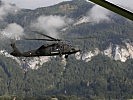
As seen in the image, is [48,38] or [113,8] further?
[48,38]

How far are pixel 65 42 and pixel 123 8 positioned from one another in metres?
21.1

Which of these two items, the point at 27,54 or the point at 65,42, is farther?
the point at 27,54

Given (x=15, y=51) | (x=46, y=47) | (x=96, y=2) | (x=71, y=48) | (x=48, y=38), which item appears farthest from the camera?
(x=15, y=51)

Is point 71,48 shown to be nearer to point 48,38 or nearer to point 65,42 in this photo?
point 65,42

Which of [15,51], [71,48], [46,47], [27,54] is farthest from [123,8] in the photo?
[15,51]

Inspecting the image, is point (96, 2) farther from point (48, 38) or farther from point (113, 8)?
point (48, 38)

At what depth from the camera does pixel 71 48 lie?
2717 centimetres

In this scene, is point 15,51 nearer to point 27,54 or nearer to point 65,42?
point 27,54

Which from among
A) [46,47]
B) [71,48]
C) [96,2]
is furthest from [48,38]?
[96,2]

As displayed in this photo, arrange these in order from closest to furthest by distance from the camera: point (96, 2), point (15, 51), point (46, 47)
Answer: point (96, 2) < point (46, 47) < point (15, 51)

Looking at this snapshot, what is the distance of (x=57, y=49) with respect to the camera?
25484 millimetres

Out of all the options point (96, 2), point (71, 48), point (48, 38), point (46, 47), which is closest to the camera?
point (96, 2)

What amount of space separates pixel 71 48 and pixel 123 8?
74.2ft

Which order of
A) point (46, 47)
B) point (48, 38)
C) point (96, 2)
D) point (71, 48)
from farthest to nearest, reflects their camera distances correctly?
1. point (71, 48)
2. point (46, 47)
3. point (48, 38)
4. point (96, 2)
